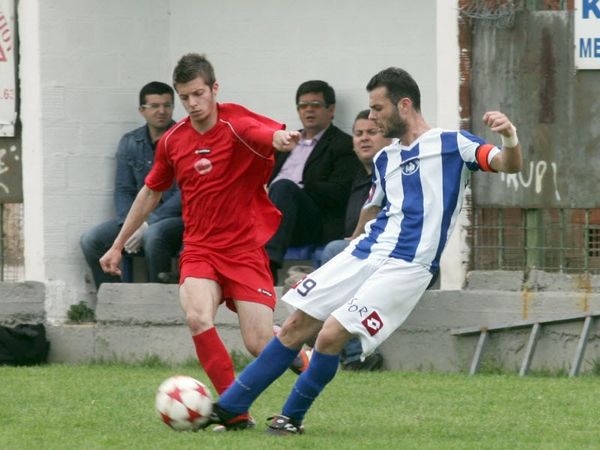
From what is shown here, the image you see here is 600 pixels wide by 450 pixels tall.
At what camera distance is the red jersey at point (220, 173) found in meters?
9.19

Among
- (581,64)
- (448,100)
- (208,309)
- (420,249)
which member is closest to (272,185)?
(448,100)

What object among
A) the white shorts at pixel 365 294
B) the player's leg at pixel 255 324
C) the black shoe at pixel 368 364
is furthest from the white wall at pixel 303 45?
the white shorts at pixel 365 294

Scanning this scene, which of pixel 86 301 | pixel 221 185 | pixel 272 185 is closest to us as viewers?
pixel 221 185

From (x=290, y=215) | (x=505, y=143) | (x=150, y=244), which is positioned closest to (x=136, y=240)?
(x=150, y=244)

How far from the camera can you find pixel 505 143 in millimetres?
7590

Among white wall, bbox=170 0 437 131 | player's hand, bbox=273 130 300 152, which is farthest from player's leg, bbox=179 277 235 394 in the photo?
white wall, bbox=170 0 437 131

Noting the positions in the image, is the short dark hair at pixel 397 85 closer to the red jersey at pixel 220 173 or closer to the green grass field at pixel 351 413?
the red jersey at pixel 220 173

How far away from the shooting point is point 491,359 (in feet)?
36.4

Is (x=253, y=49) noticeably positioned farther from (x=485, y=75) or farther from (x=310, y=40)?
(x=485, y=75)

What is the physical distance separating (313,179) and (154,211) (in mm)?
1243

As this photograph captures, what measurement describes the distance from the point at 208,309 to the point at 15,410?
1.40 m

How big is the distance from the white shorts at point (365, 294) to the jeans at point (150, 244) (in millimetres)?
4199

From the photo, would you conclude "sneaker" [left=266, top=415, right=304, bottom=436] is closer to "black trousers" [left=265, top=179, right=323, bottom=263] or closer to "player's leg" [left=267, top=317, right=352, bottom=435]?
"player's leg" [left=267, top=317, right=352, bottom=435]

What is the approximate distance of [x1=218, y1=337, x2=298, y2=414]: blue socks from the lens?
810 cm
